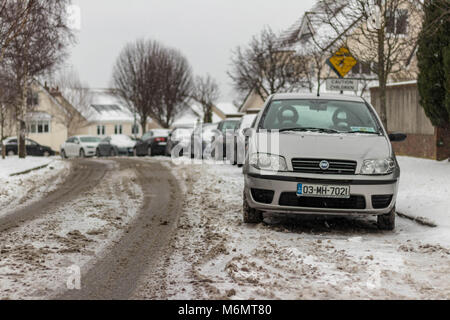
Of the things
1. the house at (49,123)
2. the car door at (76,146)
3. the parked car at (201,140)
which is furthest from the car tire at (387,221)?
the house at (49,123)

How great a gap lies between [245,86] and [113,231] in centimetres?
3330

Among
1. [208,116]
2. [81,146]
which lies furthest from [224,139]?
[208,116]

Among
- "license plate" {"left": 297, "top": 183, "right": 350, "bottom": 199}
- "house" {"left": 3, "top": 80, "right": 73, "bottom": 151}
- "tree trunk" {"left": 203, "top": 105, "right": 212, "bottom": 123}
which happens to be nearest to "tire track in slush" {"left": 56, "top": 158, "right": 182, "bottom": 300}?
"license plate" {"left": 297, "top": 183, "right": 350, "bottom": 199}

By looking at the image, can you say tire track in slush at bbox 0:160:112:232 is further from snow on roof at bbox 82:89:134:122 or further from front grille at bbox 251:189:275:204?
snow on roof at bbox 82:89:134:122

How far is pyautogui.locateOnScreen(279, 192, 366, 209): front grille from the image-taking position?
690 centimetres

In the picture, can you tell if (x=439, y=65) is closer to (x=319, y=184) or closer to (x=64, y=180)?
(x=319, y=184)

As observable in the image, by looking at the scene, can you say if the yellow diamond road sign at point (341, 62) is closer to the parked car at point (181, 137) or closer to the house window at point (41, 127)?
the parked car at point (181, 137)

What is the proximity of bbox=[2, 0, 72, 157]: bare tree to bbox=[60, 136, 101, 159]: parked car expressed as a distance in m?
9.72

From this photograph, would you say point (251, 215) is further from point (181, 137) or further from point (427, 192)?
point (181, 137)

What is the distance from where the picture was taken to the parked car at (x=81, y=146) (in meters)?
36.4

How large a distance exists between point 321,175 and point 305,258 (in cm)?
145

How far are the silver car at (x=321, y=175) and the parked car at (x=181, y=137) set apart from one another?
19.1 metres

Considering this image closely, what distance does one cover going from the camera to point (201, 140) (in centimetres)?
2483

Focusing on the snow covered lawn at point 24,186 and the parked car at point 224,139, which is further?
the parked car at point 224,139
